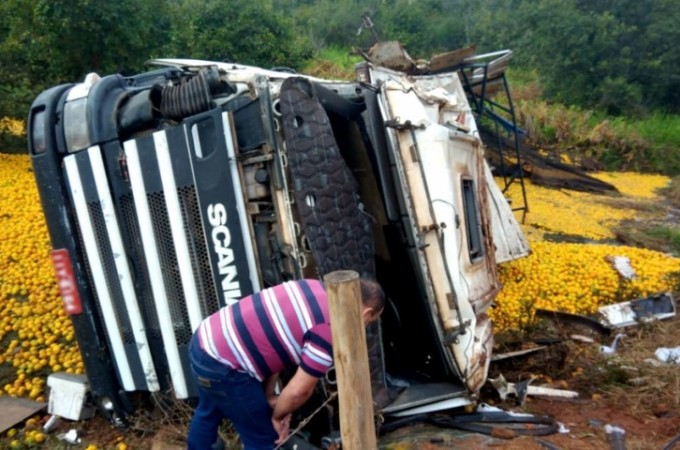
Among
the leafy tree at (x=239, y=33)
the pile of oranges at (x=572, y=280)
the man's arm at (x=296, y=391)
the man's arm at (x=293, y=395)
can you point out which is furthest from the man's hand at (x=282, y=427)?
the leafy tree at (x=239, y=33)

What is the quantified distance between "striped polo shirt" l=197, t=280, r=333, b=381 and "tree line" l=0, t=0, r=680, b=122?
631 centimetres

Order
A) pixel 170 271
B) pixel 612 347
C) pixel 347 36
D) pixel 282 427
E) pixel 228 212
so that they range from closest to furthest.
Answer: pixel 282 427
pixel 228 212
pixel 170 271
pixel 612 347
pixel 347 36

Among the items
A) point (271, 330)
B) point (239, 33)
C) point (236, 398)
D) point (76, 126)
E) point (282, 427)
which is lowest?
point (282, 427)

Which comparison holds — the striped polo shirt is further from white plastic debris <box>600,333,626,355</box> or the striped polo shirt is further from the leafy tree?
the leafy tree

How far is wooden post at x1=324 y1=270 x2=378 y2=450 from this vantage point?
212 centimetres

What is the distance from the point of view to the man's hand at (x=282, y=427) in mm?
3107

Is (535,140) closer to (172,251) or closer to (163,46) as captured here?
(163,46)

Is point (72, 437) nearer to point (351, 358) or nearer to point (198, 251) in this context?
point (198, 251)

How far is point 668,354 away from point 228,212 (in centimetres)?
398

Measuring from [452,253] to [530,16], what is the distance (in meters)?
25.2

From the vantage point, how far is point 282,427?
10.4 feet

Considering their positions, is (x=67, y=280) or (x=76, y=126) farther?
(x=67, y=280)

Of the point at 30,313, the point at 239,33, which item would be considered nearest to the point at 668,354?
the point at 30,313

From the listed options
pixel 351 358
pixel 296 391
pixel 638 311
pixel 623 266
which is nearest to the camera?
pixel 351 358
